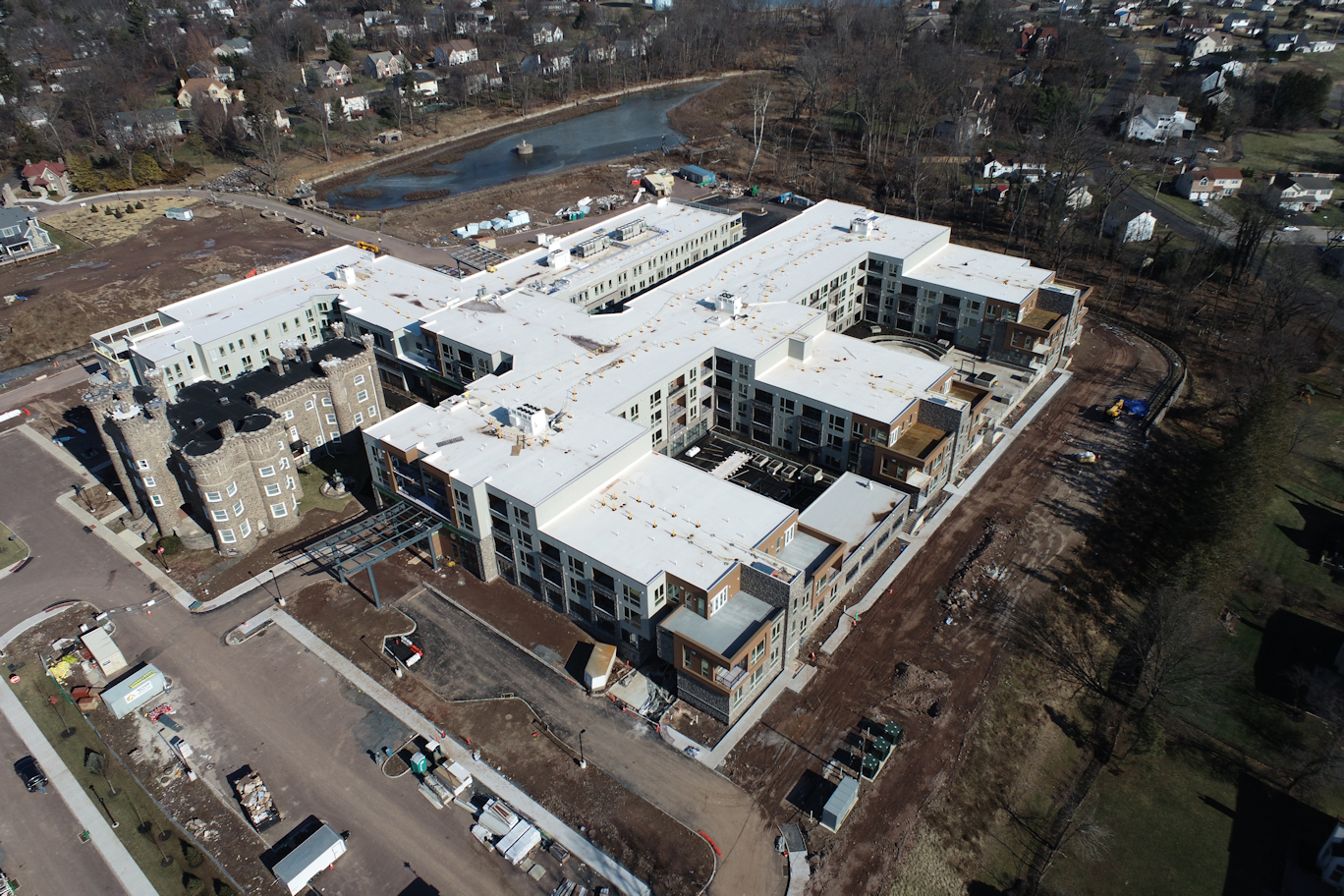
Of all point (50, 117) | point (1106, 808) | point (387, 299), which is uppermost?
point (50, 117)

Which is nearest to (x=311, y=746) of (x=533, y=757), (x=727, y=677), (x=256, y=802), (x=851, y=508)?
(x=256, y=802)

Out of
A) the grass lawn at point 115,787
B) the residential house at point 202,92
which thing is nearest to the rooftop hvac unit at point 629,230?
the grass lawn at point 115,787

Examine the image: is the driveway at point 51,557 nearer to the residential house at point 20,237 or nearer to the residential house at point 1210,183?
Result: the residential house at point 20,237

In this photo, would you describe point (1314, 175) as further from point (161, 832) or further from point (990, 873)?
point (161, 832)

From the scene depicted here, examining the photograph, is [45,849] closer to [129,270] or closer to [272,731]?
[272,731]

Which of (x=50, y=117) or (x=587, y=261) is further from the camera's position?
(x=50, y=117)

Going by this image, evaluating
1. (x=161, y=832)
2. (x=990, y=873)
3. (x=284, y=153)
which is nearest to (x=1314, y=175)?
(x=990, y=873)
